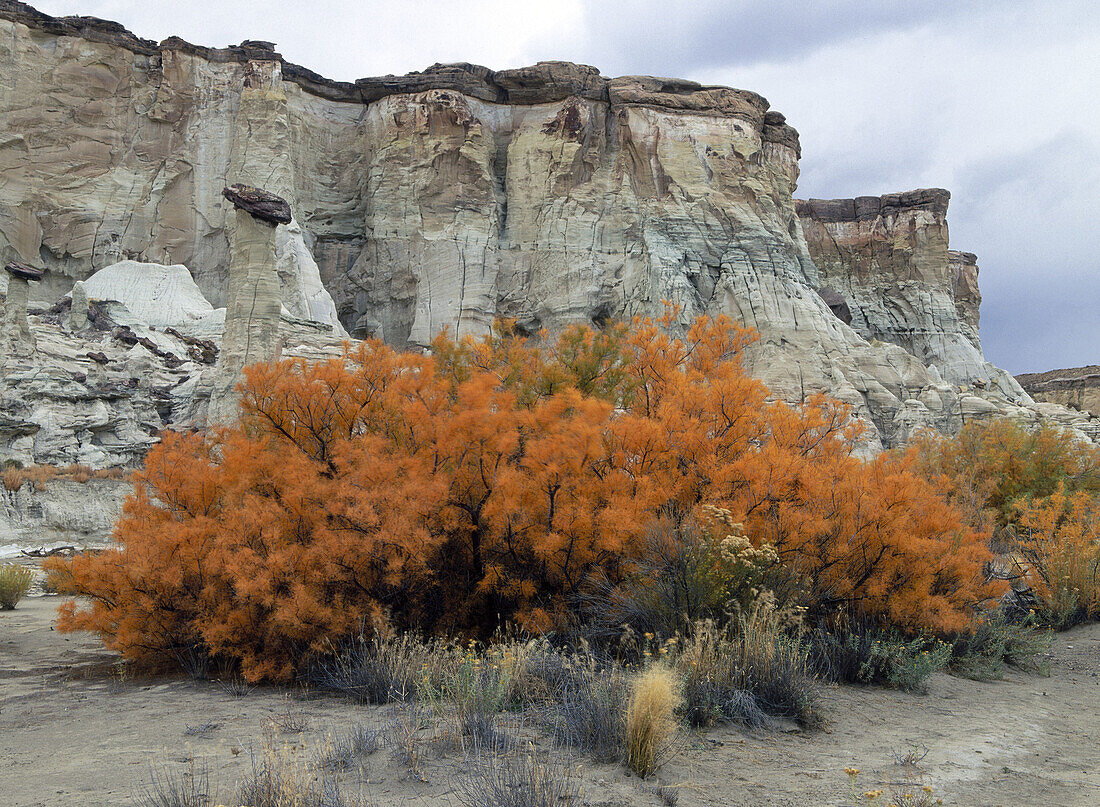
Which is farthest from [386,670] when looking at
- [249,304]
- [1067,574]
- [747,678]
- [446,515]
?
[249,304]

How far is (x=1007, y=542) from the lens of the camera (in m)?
13.7

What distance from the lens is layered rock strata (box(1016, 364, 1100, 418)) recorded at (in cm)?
4975

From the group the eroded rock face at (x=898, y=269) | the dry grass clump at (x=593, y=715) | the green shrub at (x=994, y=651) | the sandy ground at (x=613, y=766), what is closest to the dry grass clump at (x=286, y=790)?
the sandy ground at (x=613, y=766)

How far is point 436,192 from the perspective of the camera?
129 ft

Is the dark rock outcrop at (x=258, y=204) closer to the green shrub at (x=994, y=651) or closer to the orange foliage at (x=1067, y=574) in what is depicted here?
the green shrub at (x=994, y=651)

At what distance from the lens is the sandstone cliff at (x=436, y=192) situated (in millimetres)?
35688

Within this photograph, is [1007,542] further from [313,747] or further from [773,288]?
[773,288]

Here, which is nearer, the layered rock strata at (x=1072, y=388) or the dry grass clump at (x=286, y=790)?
the dry grass clump at (x=286, y=790)

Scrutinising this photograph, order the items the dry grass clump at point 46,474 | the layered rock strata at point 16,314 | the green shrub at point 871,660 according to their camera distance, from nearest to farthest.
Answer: the green shrub at point 871,660
the dry grass clump at point 46,474
the layered rock strata at point 16,314

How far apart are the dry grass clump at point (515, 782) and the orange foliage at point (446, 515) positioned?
2360 mm

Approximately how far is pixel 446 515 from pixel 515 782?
317 centimetres

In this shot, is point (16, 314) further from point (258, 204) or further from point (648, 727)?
point (648, 727)

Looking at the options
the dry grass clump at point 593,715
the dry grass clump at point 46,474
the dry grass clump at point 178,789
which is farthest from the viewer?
the dry grass clump at point 46,474

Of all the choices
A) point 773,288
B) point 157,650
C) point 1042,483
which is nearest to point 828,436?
point 157,650
